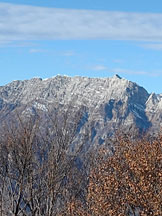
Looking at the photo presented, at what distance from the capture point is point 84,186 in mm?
55156

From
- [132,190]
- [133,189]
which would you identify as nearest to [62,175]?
[132,190]

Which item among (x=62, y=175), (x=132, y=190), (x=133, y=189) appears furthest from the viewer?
(x=62, y=175)

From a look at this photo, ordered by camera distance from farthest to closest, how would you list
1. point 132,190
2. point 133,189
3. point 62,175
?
point 62,175, point 132,190, point 133,189

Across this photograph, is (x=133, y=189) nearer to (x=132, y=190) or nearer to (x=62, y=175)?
(x=132, y=190)

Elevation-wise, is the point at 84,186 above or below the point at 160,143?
below

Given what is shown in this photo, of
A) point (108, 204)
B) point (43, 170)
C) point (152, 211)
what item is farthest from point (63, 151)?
point (152, 211)

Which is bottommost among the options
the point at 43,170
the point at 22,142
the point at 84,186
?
the point at 84,186

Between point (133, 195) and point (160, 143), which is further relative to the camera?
point (160, 143)

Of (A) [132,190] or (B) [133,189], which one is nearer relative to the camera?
(B) [133,189]

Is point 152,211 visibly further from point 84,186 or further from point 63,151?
point 84,186

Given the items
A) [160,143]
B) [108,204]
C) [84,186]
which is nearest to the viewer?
[108,204]

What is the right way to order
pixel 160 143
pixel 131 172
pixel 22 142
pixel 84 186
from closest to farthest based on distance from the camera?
pixel 22 142
pixel 131 172
pixel 160 143
pixel 84 186

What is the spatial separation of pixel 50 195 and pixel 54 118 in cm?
643

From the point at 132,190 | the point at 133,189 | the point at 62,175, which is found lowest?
the point at 132,190
